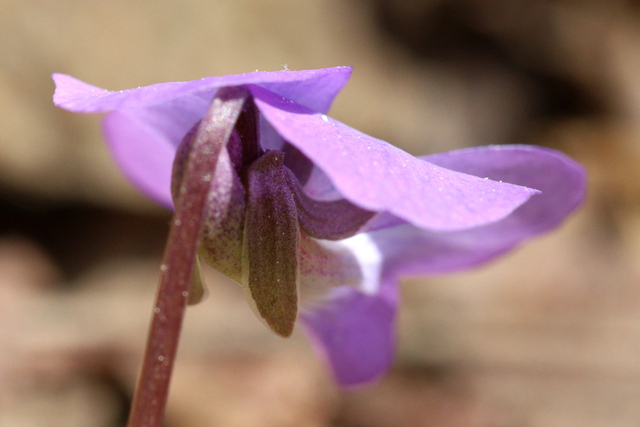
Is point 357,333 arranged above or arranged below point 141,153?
below

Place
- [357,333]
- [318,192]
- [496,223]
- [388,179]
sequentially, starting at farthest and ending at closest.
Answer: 1. [357,333]
2. [496,223]
3. [318,192]
4. [388,179]

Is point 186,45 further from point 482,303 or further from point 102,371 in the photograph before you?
point 482,303

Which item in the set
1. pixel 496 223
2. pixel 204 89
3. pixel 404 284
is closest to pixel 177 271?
pixel 204 89

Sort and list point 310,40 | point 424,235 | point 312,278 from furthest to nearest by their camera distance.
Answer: point 310,40
point 424,235
point 312,278

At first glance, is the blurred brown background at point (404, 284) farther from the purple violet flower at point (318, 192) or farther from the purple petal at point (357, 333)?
the purple violet flower at point (318, 192)

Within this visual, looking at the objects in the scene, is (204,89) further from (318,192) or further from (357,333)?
(357,333)

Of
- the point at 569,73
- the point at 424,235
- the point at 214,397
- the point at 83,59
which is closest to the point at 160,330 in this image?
the point at 424,235

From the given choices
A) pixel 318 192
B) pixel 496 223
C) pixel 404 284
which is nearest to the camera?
pixel 318 192
